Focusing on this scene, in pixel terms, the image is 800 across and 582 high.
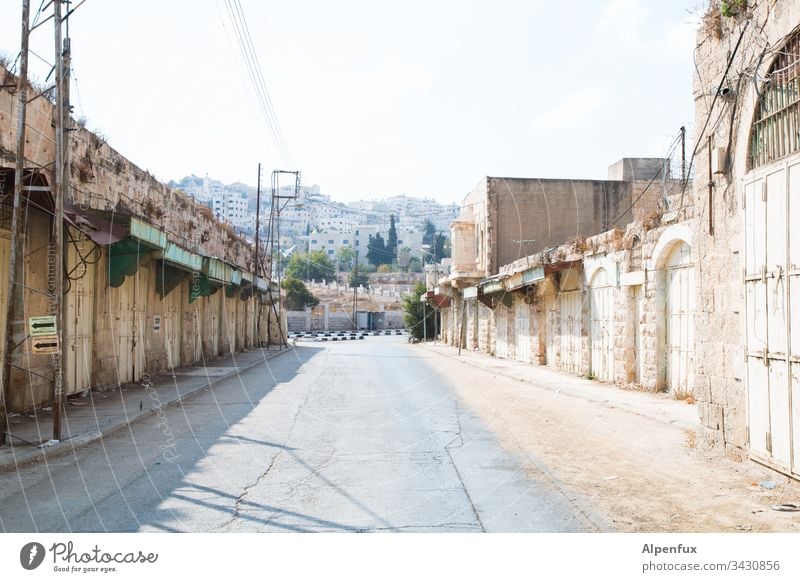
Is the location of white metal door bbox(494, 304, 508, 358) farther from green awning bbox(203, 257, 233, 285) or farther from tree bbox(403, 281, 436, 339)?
tree bbox(403, 281, 436, 339)

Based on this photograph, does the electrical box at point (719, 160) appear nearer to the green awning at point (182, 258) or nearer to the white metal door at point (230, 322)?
the green awning at point (182, 258)

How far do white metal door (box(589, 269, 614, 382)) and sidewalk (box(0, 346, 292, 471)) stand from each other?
9.90 meters

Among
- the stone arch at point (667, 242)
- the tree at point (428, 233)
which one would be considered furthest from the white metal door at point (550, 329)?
the tree at point (428, 233)

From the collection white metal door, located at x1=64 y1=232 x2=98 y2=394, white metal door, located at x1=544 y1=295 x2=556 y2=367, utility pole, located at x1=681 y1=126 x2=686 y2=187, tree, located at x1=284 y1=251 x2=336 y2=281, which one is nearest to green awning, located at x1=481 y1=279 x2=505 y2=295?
white metal door, located at x1=544 y1=295 x2=556 y2=367

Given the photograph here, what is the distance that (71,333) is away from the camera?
43.9ft

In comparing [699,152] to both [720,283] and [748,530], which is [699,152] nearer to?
[720,283]

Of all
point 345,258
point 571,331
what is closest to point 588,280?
point 571,331

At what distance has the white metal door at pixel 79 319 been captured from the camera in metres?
13.1

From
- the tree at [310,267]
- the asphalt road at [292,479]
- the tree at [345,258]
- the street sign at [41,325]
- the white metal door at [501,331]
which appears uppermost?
the tree at [345,258]

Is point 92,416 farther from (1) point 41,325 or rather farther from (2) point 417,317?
(2) point 417,317

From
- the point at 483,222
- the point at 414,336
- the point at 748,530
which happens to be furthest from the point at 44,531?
the point at 414,336

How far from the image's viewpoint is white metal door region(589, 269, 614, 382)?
672 inches

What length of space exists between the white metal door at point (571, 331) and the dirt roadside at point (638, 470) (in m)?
6.64

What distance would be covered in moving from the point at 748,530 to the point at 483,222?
30.7 meters
